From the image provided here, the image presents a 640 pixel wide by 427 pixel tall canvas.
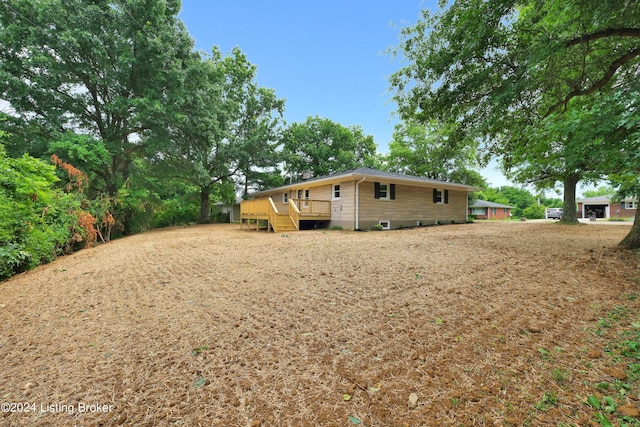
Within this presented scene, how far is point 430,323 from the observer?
2785 mm

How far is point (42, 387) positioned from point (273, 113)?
26470 mm

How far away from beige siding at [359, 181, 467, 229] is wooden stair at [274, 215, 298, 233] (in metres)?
3.44

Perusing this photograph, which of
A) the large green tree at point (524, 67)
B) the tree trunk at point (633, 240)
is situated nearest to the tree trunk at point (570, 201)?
the large green tree at point (524, 67)

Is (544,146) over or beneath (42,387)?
over

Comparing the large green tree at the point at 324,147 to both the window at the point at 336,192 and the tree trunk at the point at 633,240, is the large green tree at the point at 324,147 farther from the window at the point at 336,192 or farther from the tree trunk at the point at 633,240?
the tree trunk at the point at 633,240

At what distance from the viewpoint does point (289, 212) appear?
1338cm

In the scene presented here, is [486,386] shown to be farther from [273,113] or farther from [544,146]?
[273,113]

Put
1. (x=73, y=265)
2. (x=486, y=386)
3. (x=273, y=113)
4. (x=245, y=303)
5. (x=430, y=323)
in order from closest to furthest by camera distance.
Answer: (x=486, y=386) < (x=430, y=323) < (x=245, y=303) < (x=73, y=265) < (x=273, y=113)

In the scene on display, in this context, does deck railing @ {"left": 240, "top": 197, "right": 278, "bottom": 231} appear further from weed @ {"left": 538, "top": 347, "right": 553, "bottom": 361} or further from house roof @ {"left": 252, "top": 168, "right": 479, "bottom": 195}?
weed @ {"left": 538, "top": 347, "right": 553, "bottom": 361}

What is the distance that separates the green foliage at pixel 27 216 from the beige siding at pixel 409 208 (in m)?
11.0

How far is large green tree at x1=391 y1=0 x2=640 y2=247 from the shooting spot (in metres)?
4.82

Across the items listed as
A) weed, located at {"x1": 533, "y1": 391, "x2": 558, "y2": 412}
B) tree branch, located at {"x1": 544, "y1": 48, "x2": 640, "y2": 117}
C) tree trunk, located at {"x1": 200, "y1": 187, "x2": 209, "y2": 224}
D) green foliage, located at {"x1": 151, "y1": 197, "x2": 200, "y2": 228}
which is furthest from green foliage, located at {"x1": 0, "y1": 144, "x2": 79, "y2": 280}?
tree trunk, located at {"x1": 200, "y1": 187, "x2": 209, "y2": 224}

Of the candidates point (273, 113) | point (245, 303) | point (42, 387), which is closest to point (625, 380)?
point (245, 303)

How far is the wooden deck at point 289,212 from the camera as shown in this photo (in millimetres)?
12602
